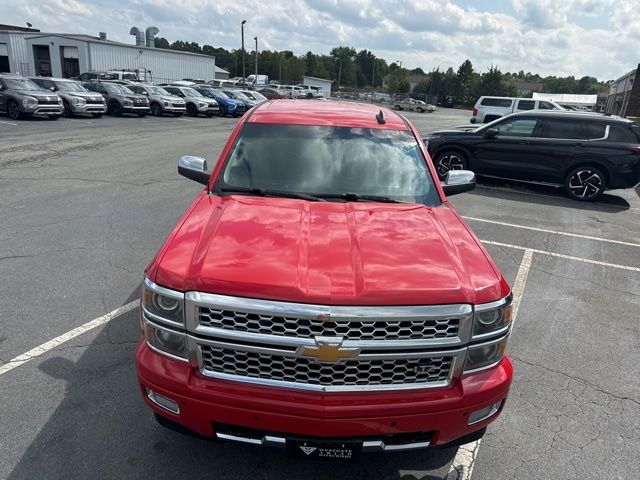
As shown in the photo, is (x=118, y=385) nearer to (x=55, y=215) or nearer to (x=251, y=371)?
(x=251, y=371)

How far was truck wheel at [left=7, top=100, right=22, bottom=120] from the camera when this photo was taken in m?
19.5

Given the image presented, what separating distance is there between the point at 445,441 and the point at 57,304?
148 inches

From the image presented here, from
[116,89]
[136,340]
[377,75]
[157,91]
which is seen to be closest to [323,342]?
[136,340]

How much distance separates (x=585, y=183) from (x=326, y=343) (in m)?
10.5

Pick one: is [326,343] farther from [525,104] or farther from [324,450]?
[525,104]

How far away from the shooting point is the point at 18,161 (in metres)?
11.2

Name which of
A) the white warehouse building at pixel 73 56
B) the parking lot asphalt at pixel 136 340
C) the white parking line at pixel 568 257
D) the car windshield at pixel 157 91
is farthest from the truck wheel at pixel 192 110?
the white parking line at pixel 568 257

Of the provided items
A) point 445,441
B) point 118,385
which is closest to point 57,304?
point 118,385

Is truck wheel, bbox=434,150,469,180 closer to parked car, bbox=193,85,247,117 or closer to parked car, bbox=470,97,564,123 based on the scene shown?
parked car, bbox=470,97,564,123

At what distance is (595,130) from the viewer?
10.5 meters

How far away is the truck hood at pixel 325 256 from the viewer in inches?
88.9

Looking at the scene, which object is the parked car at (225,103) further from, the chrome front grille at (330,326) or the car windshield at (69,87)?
the chrome front grille at (330,326)

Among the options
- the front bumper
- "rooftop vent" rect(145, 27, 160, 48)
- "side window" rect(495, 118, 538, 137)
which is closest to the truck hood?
the front bumper

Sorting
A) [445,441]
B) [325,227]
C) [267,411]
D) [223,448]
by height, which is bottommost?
[223,448]
